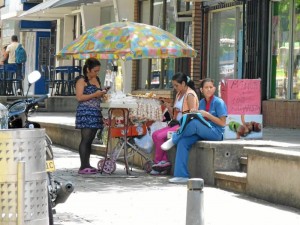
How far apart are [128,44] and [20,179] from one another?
8030 millimetres

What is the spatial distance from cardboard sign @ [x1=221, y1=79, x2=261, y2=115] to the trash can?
297 inches

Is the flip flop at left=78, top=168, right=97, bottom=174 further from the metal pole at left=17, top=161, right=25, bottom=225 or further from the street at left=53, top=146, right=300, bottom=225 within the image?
the metal pole at left=17, top=161, right=25, bottom=225

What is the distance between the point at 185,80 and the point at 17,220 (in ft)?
24.9

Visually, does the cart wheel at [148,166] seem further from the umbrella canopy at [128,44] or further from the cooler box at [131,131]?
the umbrella canopy at [128,44]

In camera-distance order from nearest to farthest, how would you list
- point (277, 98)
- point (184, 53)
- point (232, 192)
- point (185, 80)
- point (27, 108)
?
1. point (27, 108)
2. point (232, 192)
3. point (185, 80)
4. point (184, 53)
5. point (277, 98)

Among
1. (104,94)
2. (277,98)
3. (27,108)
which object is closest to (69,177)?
(104,94)

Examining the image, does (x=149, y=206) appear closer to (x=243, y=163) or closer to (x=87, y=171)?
(x=243, y=163)

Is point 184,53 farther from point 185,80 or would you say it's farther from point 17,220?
point 17,220

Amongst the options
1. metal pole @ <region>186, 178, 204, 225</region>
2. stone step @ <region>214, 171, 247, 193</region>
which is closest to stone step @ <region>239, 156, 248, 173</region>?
stone step @ <region>214, 171, 247, 193</region>

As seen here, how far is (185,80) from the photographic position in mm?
14195

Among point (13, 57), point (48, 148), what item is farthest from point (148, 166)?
point (13, 57)

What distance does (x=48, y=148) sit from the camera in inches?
347

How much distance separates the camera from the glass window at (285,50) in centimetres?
1975

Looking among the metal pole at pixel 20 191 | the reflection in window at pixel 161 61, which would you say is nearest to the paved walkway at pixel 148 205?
the metal pole at pixel 20 191
